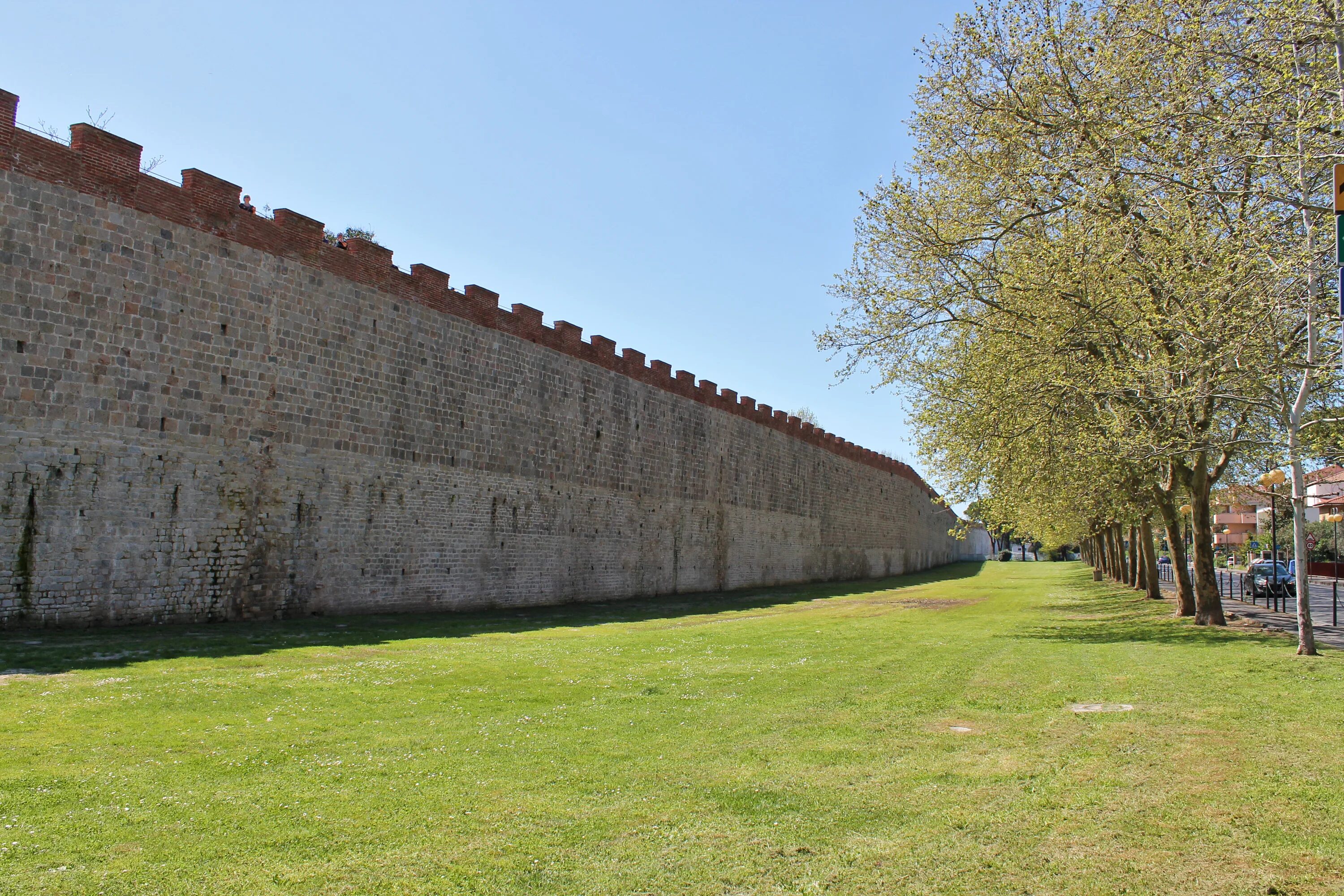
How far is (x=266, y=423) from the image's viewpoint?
16078mm

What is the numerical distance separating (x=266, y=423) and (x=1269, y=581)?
2953 centimetres

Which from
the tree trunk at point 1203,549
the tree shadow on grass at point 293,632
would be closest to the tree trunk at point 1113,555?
the tree shadow on grass at point 293,632

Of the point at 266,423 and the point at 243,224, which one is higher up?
the point at 243,224

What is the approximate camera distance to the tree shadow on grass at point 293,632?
1050 cm

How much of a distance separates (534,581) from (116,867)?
61.8 ft

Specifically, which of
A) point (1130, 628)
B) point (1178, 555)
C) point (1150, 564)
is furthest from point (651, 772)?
point (1150, 564)

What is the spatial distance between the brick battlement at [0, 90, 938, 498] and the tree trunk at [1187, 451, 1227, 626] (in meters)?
15.3

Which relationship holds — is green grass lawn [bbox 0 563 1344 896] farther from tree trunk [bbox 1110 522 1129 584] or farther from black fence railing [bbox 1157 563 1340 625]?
tree trunk [bbox 1110 522 1129 584]

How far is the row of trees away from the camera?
10.2m

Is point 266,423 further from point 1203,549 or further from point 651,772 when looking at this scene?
point 1203,549

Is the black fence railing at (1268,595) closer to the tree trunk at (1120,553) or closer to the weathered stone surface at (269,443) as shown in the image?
the tree trunk at (1120,553)

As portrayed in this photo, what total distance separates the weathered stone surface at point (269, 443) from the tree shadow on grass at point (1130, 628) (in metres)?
12.2

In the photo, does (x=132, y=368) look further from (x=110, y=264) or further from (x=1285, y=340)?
(x=1285, y=340)

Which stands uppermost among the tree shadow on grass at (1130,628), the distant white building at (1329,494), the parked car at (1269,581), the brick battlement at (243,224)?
the brick battlement at (243,224)
